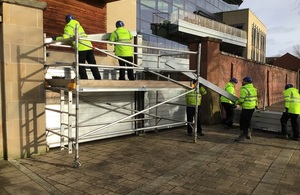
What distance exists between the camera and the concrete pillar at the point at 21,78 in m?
5.63

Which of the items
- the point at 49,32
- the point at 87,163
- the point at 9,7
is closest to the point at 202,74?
the point at 49,32

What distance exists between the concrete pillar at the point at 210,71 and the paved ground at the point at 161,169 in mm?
2593

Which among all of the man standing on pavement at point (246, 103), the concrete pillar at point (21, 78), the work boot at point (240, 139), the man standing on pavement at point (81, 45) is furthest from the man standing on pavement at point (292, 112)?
the concrete pillar at point (21, 78)

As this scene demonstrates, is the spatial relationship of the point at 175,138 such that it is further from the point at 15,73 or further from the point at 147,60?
the point at 15,73

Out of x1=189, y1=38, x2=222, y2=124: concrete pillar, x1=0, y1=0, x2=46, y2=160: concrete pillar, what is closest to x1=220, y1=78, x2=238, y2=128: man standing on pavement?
x1=189, y1=38, x2=222, y2=124: concrete pillar

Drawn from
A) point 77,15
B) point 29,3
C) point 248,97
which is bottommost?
point 248,97

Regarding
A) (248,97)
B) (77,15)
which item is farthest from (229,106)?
(77,15)

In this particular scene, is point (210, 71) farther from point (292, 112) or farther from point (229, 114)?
point (292, 112)

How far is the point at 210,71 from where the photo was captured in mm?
10492

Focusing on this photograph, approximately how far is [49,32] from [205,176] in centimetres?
608

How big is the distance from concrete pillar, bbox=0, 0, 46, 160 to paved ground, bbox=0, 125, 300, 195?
0.42 meters

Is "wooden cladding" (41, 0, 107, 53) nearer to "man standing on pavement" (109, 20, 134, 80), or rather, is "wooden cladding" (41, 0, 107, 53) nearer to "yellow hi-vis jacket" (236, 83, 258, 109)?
"man standing on pavement" (109, 20, 134, 80)

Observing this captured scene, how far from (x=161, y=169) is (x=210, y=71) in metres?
5.98

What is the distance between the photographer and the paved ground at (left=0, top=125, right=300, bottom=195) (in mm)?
4457
